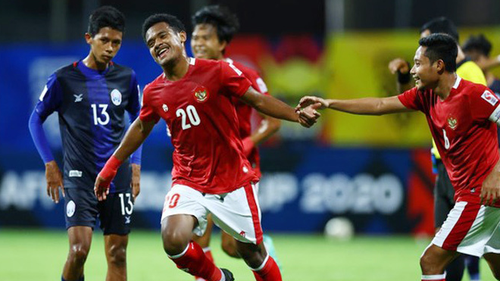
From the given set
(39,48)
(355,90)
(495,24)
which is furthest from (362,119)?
(39,48)

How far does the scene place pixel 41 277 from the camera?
1011 centimetres

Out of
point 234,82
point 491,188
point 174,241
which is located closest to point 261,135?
point 234,82

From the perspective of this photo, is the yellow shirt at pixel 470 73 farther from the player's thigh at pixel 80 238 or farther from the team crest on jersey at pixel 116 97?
the player's thigh at pixel 80 238

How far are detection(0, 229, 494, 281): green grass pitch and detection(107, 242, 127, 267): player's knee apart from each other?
2.49 m

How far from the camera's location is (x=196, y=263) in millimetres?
6816

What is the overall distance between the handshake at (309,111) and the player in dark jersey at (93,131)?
1714 mm

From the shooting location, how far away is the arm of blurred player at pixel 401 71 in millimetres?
7670

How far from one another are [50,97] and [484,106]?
348 cm

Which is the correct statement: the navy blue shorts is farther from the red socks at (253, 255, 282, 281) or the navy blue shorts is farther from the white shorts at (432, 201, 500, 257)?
the white shorts at (432, 201, 500, 257)

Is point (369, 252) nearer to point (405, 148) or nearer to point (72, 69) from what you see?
point (405, 148)

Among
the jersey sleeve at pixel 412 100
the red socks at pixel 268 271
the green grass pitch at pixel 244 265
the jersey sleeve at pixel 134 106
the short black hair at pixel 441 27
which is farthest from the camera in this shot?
the green grass pitch at pixel 244 265

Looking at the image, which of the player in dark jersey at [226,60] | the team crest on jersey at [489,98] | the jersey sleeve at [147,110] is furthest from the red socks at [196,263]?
the team crest on jersey at [489,98]

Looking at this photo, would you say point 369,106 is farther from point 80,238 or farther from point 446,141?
point 80,238

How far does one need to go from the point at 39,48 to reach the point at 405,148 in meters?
7.48
